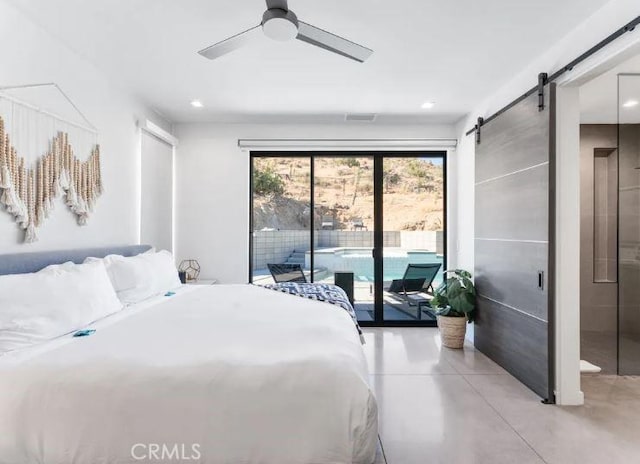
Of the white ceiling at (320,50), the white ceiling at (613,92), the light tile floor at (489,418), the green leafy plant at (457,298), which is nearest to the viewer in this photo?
the light tile floor at (489,418)

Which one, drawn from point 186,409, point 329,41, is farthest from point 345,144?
point 186,409

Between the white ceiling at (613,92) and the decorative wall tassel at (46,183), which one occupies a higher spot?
the white ceiling at (613,92)

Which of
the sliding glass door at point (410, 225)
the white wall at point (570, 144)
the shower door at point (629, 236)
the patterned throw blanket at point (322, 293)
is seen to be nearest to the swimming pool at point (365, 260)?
the sliding glass door at point (410, 225)

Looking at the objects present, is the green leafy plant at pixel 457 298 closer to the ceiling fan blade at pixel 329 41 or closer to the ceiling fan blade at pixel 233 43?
the ceiling fan blade at pixel 329 41

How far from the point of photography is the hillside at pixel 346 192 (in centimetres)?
472

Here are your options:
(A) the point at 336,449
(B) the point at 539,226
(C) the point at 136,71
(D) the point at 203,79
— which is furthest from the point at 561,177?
(C) the point at 136,71

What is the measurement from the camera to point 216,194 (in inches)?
179

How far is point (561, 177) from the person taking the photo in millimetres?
2539

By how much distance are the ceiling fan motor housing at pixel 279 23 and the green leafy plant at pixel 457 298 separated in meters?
2.90

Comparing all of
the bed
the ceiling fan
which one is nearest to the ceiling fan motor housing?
the ceiling fan

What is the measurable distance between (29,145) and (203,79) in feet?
4.89

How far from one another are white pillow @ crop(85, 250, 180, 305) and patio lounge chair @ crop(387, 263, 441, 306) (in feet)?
9.19

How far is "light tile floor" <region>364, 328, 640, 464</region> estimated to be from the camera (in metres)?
1.99

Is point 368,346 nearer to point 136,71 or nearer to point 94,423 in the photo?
point 94,423
